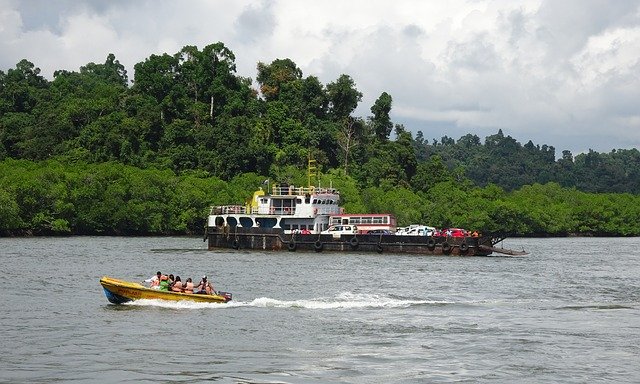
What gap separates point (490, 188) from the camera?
152 meters

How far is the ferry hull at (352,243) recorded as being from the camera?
7925cm

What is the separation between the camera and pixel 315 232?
274ft

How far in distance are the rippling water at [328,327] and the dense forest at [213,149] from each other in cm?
5530

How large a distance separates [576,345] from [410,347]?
6.00m

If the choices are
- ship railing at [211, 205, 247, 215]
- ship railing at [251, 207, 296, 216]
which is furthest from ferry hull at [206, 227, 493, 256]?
ship railing at [211, 205, 247, 215]

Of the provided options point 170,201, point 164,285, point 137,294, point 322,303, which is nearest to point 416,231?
point 322,303

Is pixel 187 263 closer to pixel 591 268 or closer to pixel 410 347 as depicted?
pixel 591 268

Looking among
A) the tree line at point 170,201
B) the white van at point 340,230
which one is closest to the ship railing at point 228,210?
the white van at point 340,230

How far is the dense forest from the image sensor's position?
11938 centimetres

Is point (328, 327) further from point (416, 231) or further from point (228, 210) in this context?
point (228, 210)

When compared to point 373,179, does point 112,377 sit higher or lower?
lower

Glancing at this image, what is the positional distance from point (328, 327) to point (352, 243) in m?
44.2

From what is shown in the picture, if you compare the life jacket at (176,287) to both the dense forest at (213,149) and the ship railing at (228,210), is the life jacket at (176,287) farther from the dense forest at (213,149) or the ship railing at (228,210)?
the dense forest at (213,149)

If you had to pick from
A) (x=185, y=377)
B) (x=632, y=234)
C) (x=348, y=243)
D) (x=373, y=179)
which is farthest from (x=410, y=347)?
(x=632, y=234)
